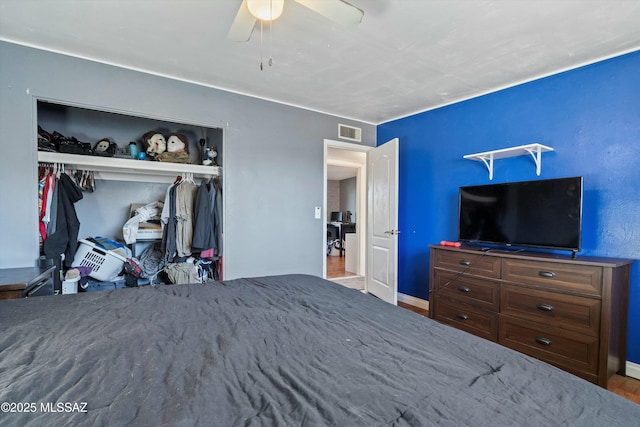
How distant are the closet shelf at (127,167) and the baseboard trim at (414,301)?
2.73 m

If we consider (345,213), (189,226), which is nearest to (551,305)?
(189,226)

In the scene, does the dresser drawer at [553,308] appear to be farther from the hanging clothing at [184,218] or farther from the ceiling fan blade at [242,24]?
the hanging clothing at [184,218]

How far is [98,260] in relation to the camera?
9.67ft

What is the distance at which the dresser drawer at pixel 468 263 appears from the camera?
8.21 feet

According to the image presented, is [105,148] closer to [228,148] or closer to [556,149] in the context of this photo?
[228,148]

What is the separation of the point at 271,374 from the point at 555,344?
90.5 inches

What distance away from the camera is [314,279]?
1930mm

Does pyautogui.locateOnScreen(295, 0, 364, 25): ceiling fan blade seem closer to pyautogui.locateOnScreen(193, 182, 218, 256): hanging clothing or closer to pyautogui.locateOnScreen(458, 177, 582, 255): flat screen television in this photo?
pyautogui.locateOnScreen(458, 177, 582, 255): flat screen television

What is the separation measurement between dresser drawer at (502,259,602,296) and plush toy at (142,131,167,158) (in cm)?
347

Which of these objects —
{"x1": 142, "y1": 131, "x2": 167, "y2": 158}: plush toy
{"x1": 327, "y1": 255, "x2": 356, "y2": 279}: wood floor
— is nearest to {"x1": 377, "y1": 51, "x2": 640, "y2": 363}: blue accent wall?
{"x1": 327, "y1": 255, "x2": 356, "y2": 279}: wood floor

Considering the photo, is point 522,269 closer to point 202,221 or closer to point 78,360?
point 78,360

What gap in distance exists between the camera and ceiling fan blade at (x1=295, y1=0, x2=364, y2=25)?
1402 millimetres

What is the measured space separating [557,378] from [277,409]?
753mm

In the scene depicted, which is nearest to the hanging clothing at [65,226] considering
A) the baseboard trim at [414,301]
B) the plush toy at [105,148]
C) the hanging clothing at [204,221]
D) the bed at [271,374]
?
the plush toy at [105,148]
